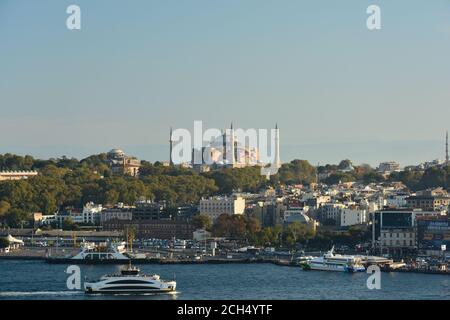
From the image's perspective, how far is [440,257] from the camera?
16.0m

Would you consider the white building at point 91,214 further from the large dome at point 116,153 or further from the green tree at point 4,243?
the large dome at point 116,153

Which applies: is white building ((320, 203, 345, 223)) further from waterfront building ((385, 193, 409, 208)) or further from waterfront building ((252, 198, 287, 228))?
waterfront building ((385, 193, 409, 208))

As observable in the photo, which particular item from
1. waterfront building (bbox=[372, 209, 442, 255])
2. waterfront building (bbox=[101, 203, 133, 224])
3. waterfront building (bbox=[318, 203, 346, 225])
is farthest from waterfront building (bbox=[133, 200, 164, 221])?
waterfront building (bbox=[372, 209, 442, 255])

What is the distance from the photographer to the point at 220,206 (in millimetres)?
21891

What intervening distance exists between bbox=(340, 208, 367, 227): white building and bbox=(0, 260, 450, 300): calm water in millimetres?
4914

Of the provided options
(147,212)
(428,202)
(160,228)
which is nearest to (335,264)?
(428,202)

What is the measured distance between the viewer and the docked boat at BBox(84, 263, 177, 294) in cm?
1080

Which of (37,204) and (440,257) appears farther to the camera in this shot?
(37,204)

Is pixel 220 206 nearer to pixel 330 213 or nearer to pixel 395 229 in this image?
pixel 330 213

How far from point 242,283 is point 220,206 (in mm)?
9680

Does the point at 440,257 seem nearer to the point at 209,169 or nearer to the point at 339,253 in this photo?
the point at 339,253
